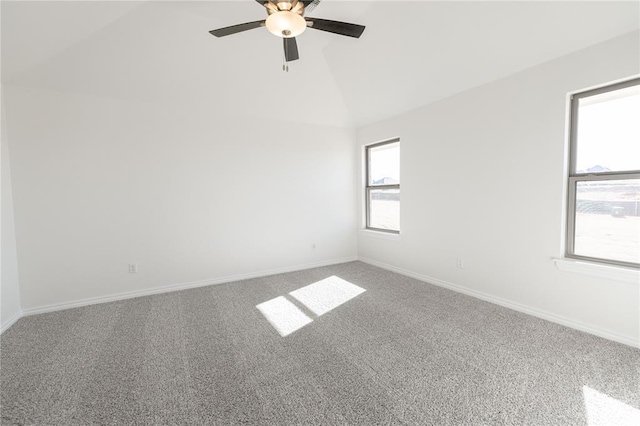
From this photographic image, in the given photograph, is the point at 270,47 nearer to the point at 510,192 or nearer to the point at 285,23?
the point at 285,23

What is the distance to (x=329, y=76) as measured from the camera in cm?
373

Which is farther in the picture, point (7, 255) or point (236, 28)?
point (7, 255)

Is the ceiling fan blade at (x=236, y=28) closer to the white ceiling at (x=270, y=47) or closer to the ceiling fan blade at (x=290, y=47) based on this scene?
the ceiling fan blade at (x=290, y=47)

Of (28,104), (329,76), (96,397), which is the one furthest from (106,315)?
(329,76)

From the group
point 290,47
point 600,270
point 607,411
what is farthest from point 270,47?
point 607,411

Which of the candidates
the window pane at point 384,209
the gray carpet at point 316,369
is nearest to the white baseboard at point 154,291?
the gray carpet at point 316,369

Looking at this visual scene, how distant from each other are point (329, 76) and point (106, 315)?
391 cm

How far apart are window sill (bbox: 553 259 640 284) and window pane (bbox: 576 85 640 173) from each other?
816 mm

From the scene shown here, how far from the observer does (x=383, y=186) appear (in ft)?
14.7

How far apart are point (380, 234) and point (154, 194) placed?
3302 millimetres

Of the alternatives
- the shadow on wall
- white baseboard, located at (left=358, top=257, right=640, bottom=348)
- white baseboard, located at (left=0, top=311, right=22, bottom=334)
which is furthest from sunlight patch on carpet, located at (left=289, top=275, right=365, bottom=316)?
white baseboard, located at (left=0, top=311, right=22, bottom=334)

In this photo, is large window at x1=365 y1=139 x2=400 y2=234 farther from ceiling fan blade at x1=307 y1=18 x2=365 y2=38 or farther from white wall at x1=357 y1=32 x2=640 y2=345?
ceiling fan blade at x1=307 y1=18 x2=365 y2=38

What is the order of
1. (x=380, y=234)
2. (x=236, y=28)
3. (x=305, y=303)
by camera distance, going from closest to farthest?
(x=236, y=28)
(x=305, y=303)
(x=380, y=234)

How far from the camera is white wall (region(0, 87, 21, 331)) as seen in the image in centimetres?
256
